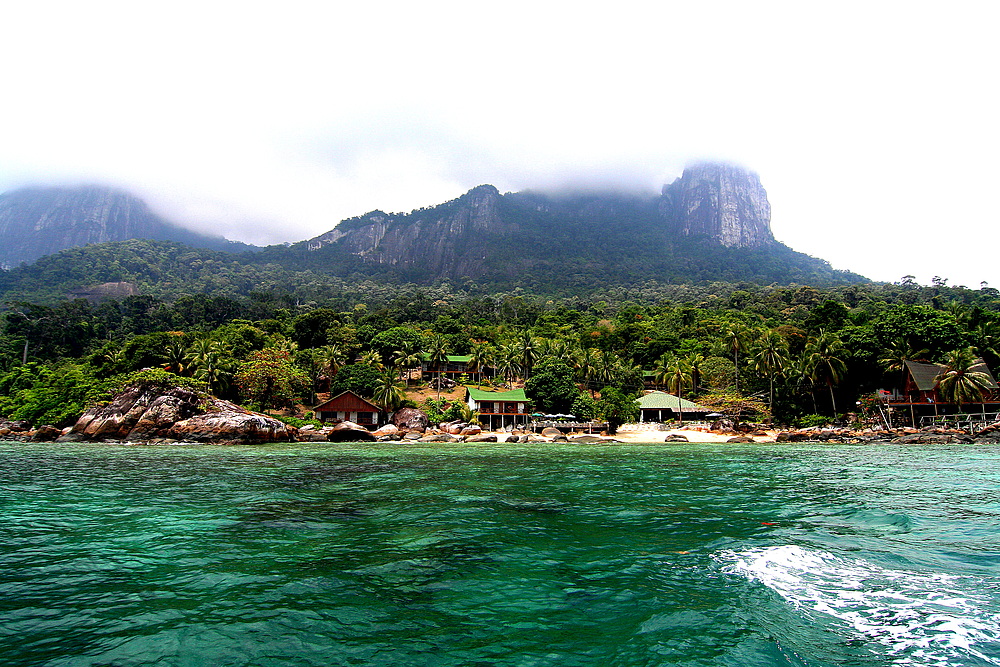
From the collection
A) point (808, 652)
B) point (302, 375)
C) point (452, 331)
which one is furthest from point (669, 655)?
point (452, 331)

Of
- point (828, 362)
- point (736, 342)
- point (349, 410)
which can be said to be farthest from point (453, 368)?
point (828, 362)

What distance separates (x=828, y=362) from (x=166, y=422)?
213ft

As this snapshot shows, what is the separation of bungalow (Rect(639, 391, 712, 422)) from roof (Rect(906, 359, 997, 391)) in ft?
68.0

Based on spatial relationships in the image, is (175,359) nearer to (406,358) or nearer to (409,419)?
(406,358)

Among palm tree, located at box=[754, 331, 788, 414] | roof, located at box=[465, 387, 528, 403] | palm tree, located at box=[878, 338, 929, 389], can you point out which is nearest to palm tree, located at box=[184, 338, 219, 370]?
roof, located at box=[465, 387, 528, 403]

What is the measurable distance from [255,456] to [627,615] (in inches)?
1116

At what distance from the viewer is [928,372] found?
165 feet

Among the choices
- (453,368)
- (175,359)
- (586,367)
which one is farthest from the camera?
(453,368)

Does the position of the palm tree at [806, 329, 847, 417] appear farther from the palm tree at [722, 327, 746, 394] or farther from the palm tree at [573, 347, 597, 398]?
the palm tree at [573, 347, 597, 398]

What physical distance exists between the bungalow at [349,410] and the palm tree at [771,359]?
46.3 m

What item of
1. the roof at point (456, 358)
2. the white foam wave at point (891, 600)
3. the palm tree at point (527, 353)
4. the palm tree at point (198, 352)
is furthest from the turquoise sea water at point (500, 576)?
the roof at point (456, 358)

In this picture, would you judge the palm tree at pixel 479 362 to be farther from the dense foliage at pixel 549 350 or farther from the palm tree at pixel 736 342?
the palm tree at pixel 736 342

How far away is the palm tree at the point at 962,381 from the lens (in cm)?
4512

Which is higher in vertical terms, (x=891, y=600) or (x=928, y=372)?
(x=928, y=372)
